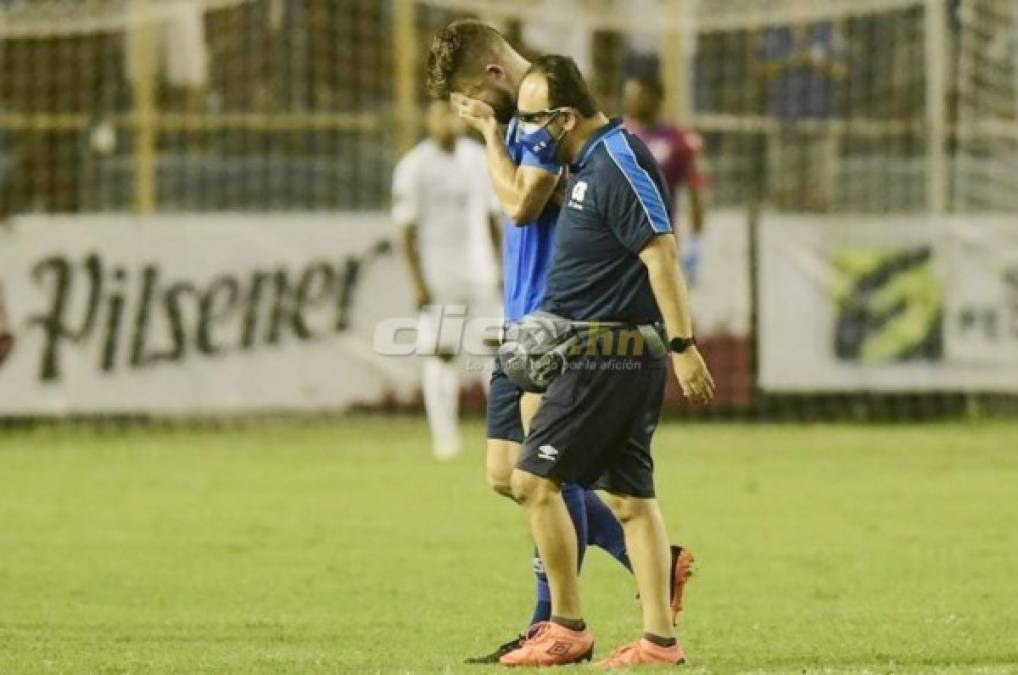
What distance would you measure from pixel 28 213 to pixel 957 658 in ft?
40.7

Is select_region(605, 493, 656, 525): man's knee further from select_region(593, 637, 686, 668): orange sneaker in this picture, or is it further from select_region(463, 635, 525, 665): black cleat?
select_region(463, 635, 525, 665): black cleat

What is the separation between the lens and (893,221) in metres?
19.7

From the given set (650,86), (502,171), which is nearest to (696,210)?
(650,86)

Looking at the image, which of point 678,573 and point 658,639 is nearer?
point 658,639

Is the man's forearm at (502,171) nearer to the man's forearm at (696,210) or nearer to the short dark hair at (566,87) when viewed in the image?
the short dark hair at (566,87)

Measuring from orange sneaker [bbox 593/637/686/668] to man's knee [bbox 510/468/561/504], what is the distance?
550mm

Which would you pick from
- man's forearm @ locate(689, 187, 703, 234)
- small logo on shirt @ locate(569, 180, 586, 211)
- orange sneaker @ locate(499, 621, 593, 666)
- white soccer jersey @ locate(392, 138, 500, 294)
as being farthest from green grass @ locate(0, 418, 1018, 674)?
man's forearm @ locate(689, 187, 703, 234)

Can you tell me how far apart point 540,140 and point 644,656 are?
169 centimetres

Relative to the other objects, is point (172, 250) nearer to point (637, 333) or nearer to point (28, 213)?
point (28, 213)

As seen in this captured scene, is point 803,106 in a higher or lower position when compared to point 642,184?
higher

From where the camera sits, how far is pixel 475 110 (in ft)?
26.7

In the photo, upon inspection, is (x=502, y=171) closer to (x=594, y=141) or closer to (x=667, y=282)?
(x=594, y=141)

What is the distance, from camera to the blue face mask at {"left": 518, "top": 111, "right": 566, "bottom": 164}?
25.6 ft

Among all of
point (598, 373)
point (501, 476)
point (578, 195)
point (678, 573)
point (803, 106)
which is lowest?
point (678, 573)
